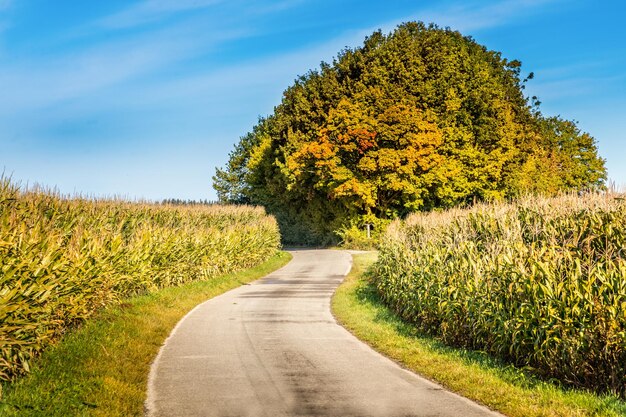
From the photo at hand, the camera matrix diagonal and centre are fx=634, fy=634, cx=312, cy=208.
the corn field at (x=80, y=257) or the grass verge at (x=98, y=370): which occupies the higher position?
the corn field at (x=80, y=257)

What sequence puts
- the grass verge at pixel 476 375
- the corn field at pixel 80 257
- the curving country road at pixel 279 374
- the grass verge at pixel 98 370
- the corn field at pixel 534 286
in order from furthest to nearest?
the corn field at pixel 534 286
the corn field at pixel 80 257
the curving country road at pixel 279 374
the grass verge at pixel 476 375
the grass verge at pixel 98 370

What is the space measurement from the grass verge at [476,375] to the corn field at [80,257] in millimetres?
6167

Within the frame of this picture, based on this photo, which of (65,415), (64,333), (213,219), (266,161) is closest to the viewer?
(65,415)

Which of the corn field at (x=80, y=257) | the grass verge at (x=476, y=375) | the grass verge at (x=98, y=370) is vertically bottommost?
the grass verge at (x=476, y=375)

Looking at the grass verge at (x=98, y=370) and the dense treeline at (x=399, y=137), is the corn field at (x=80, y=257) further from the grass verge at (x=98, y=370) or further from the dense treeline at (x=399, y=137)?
the dense treeline at (x=399, y=137)

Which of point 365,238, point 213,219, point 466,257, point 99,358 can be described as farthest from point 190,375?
point 365,238

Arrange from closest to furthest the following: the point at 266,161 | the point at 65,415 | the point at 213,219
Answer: the point at 65,415 → the point at 213,219 → the point at 266,161

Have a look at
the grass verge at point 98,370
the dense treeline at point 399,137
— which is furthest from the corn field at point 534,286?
the dense treeline at point 399,137

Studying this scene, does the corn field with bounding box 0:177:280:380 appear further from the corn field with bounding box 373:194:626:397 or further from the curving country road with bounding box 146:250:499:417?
the corn field with bounding box 373:194:626:397

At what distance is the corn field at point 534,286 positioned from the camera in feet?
30.5

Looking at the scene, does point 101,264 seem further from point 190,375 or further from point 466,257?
point 466,257

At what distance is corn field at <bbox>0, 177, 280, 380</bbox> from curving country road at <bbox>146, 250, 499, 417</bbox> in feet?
6.35

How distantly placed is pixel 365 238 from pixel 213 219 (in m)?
18.8

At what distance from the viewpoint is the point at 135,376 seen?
33.4 feet
